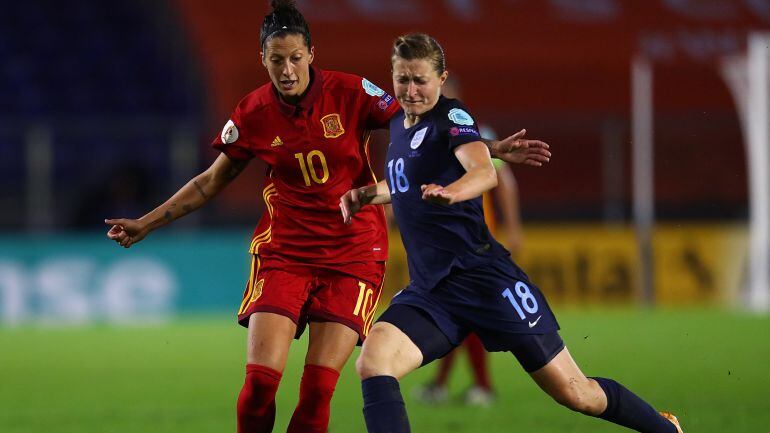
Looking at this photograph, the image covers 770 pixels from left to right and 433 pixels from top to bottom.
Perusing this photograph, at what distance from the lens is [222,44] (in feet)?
60.3

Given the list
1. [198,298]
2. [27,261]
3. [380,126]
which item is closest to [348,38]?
[198,298]

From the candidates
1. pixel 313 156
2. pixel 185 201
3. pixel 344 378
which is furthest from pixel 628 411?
pixel 344 378

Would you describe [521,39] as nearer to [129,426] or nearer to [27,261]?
[27,261]

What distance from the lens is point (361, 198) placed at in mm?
5965

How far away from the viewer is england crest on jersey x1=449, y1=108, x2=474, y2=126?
5.59 m

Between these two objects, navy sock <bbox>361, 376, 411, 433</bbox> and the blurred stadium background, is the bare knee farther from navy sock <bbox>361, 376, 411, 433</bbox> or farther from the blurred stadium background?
the blurred stadium background

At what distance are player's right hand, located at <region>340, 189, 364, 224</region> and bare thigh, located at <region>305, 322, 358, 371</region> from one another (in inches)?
20.7

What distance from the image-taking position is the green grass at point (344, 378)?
26.8 feet

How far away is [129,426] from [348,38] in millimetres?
11375

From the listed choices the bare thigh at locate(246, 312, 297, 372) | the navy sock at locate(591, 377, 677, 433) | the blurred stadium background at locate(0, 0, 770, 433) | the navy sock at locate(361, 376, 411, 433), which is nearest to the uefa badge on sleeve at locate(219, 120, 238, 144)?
the bare thigh at locate(246, 312, 297, 372)

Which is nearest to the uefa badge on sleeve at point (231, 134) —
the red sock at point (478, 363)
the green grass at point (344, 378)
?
the green grass at point (344, 378)

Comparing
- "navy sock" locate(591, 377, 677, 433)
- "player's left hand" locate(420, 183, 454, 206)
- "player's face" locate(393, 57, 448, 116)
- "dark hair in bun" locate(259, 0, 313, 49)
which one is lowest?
"navy sock" locate(591, 377, 677, 433)

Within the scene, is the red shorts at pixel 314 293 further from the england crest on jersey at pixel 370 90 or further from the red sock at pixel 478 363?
the red sock at pixel 478 363

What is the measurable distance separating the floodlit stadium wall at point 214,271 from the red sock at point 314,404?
1066cm
